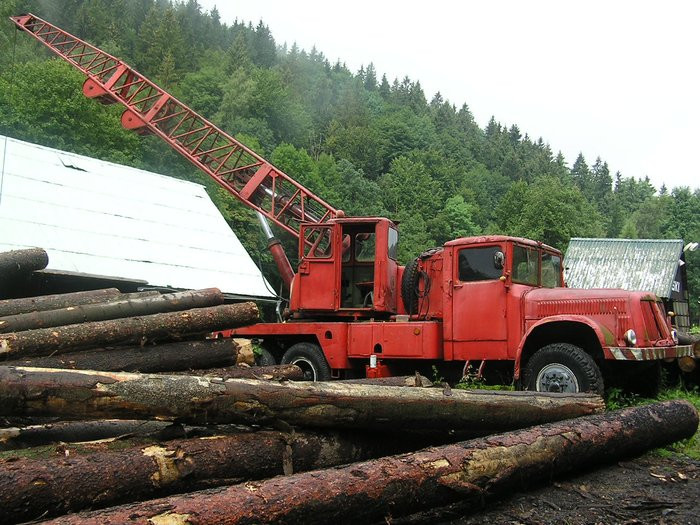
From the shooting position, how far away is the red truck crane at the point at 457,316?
7.53m

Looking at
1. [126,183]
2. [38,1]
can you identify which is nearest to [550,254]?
[126,183]

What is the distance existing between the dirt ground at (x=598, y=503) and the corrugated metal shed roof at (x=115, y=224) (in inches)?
450

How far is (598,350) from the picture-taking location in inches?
301

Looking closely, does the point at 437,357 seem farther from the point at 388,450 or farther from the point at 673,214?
the point at 673,214

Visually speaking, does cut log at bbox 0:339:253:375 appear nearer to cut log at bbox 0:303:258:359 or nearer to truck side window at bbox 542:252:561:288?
cut log at bbox 0:303:258:359

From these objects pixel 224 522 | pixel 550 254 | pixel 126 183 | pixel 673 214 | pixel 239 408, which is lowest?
pixel 224 522

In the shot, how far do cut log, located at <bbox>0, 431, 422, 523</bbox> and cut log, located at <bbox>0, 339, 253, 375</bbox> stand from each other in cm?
211

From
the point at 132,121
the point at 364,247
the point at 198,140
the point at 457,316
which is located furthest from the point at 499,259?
the point at 132,121

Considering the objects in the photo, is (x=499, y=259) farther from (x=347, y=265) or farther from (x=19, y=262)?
(x=19, y=262)

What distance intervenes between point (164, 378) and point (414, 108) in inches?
4716

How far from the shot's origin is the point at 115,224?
1627 cm

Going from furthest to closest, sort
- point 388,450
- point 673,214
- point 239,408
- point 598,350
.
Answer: point 673,214 < point 598,350 < point 388,450 < point 239,408

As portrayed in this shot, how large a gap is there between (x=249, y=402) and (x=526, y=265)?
18.7ft

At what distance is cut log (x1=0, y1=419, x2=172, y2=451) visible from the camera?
13.7 ft
